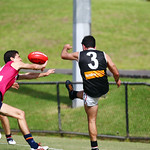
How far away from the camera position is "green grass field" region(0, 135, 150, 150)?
9797 mm

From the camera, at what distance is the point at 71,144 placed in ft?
34.7

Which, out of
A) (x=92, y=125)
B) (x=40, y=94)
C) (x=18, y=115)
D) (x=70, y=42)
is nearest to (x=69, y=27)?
(x=70, y=42)

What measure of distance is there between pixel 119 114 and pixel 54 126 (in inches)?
79.8

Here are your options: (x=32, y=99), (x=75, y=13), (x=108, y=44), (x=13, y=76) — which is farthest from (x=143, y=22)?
(x=13, y=76)

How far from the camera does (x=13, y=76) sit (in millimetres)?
8039

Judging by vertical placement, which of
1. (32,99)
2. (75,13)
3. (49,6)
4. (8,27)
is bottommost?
(32,99)

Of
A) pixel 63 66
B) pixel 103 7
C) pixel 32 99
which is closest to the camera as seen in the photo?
pixel 32 99

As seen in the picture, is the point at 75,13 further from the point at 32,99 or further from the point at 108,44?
the point at 108,44

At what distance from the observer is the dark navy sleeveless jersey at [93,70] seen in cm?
809

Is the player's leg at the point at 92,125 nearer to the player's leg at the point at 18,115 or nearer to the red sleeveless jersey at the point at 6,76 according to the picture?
the player's leg at the point at 18,115

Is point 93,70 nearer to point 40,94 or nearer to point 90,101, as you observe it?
point 90,101

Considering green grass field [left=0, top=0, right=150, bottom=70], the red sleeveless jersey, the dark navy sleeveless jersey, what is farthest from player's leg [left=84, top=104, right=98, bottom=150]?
green grass field [left=0, top=0, right=150, bottom=70]

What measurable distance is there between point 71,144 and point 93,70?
306cm

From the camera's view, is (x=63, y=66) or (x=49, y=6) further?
(x=49, y=6)
